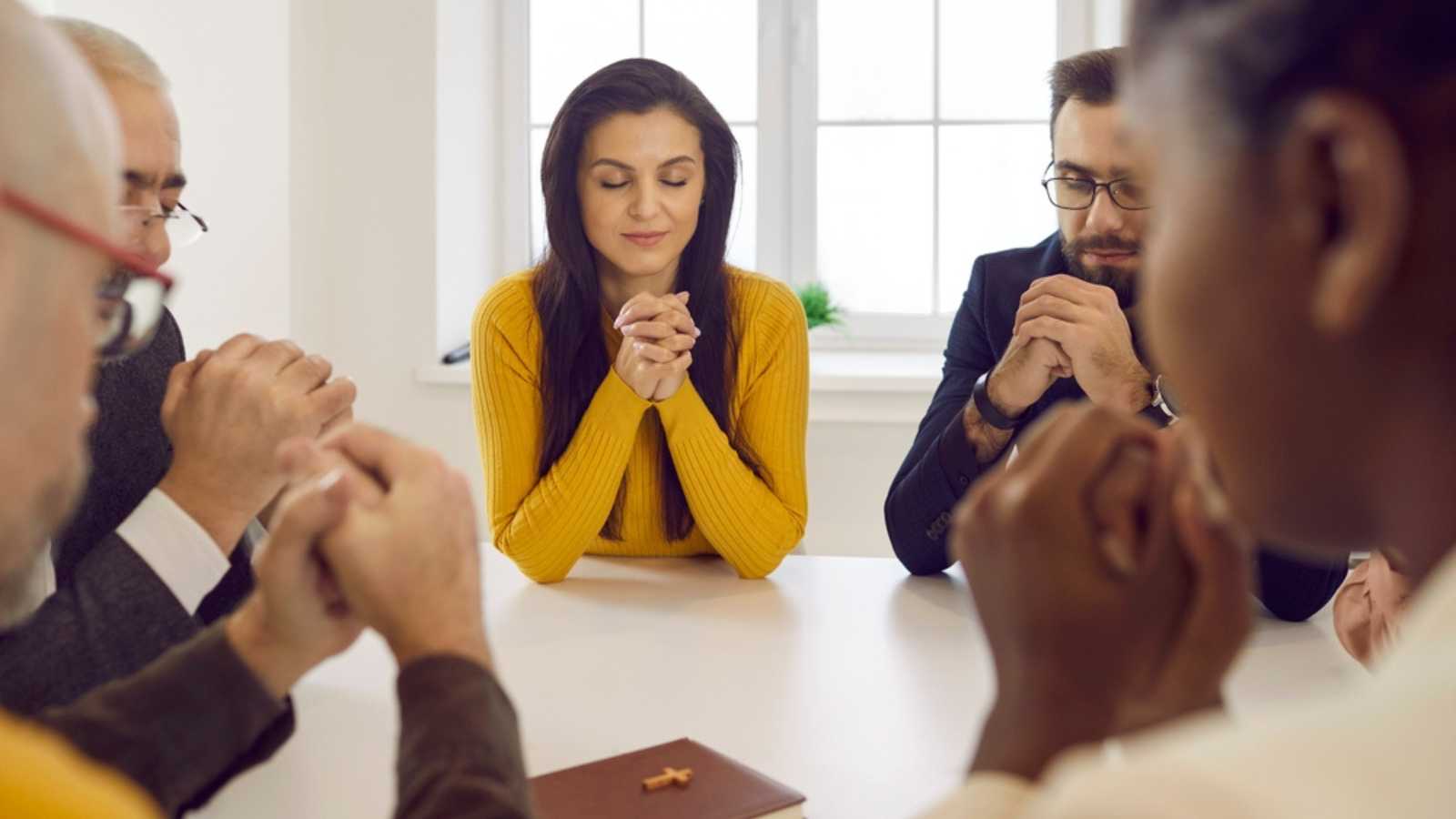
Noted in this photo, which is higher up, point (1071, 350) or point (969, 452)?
point (1071, 350)

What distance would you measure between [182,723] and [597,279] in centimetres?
153

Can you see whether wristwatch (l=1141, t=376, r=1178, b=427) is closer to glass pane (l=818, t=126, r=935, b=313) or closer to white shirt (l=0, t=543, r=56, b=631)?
white shirt (l=0, t=543, r=56, b=631)

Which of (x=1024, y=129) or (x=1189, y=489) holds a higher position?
(x=1024, y=129)

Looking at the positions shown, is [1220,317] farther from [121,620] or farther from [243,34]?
[243,34]

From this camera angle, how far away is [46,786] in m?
0.42

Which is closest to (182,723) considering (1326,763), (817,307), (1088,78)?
(1326,763)

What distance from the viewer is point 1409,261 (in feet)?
1.43

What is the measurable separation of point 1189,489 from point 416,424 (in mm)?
2958

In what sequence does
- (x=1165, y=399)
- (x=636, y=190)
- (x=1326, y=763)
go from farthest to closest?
(x=636, y=190) → (x=1165, y=399) → (x=1326, y=763)

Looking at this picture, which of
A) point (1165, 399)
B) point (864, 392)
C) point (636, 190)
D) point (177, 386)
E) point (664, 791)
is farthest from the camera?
point (864, 392)

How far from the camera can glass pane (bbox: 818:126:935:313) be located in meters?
3.62

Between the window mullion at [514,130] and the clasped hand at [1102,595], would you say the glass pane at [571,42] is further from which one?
the clasped hand at [1102,595]

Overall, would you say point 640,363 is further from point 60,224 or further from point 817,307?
point 817,307

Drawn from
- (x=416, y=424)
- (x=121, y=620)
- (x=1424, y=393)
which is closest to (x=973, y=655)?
(x=121, y=620)
